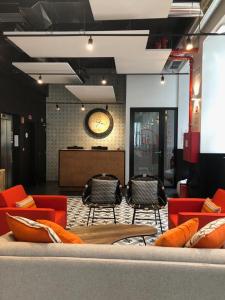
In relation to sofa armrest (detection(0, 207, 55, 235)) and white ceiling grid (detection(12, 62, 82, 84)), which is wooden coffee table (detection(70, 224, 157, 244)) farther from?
white ceiling grid (detection(12, 62, 82, 84))

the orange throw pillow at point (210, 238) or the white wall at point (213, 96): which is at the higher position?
the white wall at point (213, 96)

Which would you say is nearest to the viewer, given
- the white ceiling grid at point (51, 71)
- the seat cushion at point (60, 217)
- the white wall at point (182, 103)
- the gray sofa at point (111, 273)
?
the gray sofa at point (111, 273)

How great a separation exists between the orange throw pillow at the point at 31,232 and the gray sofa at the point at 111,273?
0.10 m

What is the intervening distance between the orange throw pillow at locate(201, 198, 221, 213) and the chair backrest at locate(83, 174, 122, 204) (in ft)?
5.47

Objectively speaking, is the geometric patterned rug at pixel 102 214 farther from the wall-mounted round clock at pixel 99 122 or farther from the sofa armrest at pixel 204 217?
the wall-mounted round clock at pixel 99 122

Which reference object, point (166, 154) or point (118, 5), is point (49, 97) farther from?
point (118, 5)

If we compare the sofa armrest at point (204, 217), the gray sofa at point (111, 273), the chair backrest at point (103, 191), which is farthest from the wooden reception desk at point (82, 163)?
the gray sofa at point (111, 273)

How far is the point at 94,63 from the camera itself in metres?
10.5

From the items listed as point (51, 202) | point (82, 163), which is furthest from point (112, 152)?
point (51, 202)

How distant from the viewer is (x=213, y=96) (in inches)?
263

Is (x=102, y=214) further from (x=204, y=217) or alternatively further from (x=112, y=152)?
(x=204, y=217)

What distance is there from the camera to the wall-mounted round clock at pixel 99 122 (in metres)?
11.6

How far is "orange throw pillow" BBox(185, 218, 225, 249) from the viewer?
2277 millimetres

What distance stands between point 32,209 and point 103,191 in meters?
1.79
